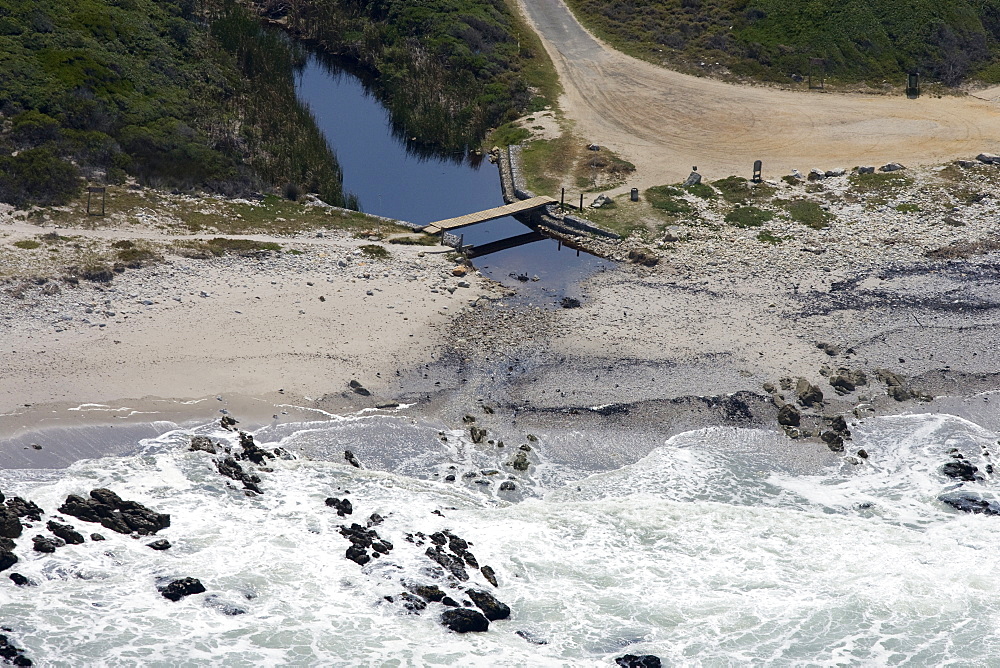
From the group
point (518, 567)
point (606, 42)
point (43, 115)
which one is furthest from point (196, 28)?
point (518, 567)

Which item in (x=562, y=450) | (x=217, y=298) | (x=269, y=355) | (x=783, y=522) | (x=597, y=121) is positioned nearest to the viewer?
(x=783, y=522)

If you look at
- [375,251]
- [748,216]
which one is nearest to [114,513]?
[375,251]

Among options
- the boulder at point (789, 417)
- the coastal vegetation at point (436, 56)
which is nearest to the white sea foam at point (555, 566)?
the boulder at point (789, 417)

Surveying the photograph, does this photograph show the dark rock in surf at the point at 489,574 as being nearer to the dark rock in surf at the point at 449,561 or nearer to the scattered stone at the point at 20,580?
the dark rock in surf at the point at 449,561

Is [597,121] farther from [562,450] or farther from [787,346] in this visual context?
[562,450]

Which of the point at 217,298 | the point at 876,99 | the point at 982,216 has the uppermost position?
the point at 876,99

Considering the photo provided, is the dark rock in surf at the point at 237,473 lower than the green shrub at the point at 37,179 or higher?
lower

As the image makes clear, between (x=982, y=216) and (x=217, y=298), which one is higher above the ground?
(x=982, y=216)
